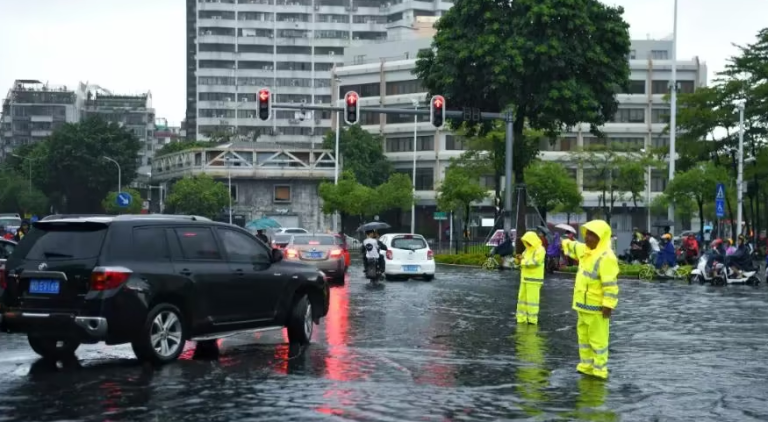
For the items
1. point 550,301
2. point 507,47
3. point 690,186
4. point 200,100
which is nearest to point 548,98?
point 507,47

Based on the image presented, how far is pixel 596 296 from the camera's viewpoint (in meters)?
12.0

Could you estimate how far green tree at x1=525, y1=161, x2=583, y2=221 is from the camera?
72.8 meters

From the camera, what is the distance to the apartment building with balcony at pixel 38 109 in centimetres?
14600

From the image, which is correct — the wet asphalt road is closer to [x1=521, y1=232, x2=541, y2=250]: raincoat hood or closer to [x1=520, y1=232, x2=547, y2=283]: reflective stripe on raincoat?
[x1=520, y1=232, x2=547, y2=283]: reflective stripe on raincoat

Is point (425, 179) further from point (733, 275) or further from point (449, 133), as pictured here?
point (733, 275)

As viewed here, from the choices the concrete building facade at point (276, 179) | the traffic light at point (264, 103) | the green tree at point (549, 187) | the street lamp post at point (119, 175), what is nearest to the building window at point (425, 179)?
the concrete building facade at point (276, 179)

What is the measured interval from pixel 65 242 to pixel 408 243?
2271 cm

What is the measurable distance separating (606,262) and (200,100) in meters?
122

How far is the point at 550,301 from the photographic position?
25.1 metres

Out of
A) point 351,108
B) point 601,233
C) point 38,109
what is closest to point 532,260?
point 601,233

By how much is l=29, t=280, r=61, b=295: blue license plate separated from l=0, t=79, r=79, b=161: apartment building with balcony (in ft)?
454

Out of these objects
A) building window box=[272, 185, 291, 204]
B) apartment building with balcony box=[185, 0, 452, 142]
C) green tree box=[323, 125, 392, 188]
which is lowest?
building window box=[272, 185, 291, 204]

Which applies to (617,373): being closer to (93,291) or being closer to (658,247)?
(93,291)

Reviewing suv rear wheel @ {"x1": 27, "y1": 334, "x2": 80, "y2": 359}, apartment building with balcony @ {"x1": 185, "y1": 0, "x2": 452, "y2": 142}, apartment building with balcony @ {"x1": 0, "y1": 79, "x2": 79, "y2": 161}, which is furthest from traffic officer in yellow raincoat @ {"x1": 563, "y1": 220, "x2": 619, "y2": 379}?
apartment building with balcony @ {"x1": 0, "y1": 79, "x2": 79, "y2": 161}
